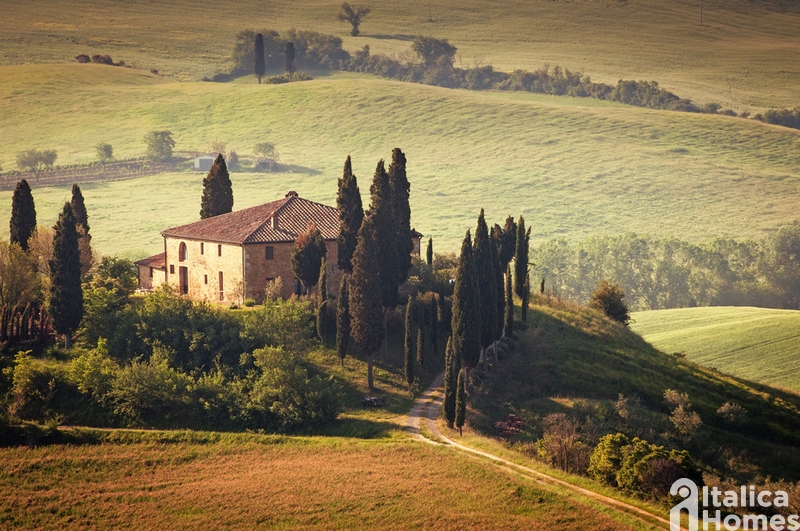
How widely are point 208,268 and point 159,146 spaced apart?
98660mm

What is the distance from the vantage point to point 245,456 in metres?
49.6

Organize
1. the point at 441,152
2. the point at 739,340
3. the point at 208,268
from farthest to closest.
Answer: the point at 441,152
the point at 739,340
the point at 208,268

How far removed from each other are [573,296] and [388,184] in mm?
82001

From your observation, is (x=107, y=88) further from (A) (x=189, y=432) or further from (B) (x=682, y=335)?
(A) (x=189, y=432)

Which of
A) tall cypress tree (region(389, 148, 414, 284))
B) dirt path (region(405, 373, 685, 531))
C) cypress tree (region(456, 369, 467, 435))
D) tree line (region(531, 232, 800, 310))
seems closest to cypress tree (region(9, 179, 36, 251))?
tall cypress tree (region(389, 148, 414, 284))

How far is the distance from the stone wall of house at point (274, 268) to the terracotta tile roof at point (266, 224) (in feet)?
1.95

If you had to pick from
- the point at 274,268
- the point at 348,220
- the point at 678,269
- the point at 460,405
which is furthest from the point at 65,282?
the point at 678,269

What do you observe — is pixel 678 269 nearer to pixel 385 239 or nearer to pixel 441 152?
pixel 441 152

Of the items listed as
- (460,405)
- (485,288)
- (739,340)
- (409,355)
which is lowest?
(739,340)

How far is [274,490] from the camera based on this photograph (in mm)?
44625

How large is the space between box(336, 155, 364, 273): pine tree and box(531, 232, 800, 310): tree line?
74.6 metres

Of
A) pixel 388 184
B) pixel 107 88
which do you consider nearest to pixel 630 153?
pixel 107 88

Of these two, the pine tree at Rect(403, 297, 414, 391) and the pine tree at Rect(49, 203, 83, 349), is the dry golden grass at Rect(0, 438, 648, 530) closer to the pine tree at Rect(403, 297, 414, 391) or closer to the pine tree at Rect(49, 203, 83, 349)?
the pine tree at Rect(403, 297, 414, 391)

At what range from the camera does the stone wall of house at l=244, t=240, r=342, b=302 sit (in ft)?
233
